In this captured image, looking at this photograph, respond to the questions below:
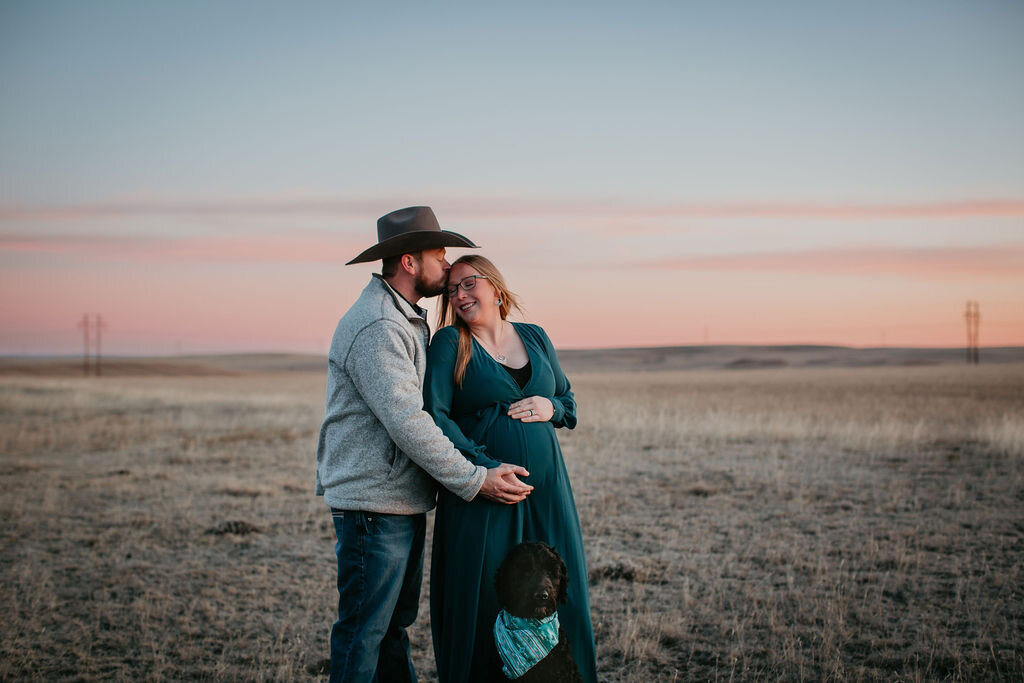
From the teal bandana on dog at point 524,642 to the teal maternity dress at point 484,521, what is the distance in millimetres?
274

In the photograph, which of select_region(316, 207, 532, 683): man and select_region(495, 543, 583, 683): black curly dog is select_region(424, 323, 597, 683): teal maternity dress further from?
select_region(495, 543, 583, 683): black curly dog

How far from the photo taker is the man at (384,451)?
3006mm

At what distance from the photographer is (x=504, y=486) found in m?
3.05

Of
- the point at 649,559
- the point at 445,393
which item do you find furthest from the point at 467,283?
the point at 649,559

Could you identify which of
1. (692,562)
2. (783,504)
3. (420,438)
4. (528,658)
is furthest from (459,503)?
(783,504)

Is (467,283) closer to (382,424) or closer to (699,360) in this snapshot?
(382,424)

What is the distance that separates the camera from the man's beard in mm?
3375

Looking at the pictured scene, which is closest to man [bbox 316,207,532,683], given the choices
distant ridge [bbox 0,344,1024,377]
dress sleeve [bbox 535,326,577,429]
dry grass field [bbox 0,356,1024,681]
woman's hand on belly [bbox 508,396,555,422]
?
woman's hand on belly [bbox 508,396,555,422]

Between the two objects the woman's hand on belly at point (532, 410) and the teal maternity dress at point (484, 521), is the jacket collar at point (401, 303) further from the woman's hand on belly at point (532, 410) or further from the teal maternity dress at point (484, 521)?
the woman's hand on belly at point (532, 410)

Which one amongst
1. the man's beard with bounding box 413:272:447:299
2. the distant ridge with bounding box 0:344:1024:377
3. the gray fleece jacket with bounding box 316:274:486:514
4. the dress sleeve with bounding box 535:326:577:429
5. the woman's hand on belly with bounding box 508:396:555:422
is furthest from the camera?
the distant ridge with bounding box 0:344:1024:377

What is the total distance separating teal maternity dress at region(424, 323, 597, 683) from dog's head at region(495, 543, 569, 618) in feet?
0.91

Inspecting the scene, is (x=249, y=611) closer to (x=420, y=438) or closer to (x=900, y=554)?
(x=420, y=438)

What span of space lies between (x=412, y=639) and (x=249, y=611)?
1364mm

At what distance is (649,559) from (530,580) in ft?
14.2
